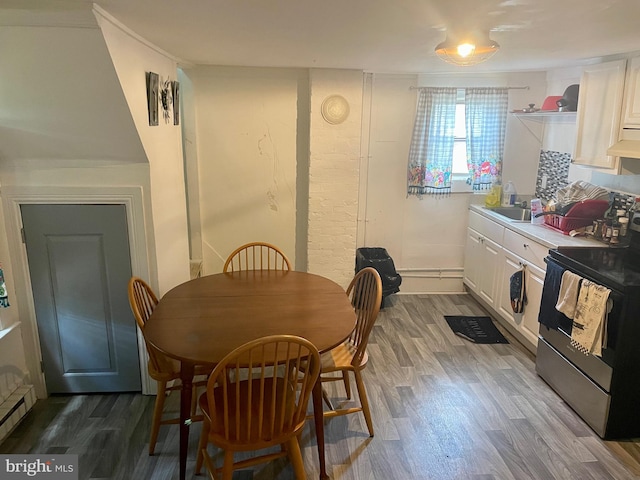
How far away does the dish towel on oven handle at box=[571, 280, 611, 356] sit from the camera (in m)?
2.50

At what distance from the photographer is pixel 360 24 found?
2109 mm

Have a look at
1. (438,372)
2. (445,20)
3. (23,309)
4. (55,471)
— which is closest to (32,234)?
(23,309)

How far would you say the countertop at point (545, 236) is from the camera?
3.16m

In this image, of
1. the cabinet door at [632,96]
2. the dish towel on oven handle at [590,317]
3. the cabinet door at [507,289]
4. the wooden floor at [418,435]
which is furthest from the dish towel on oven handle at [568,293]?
the cabinet door at [632,96]

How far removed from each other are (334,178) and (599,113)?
204 centimetres

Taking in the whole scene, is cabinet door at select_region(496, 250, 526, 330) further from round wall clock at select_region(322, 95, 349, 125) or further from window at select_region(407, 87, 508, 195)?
round wall clock at select_region(322, 95, 349, 125)

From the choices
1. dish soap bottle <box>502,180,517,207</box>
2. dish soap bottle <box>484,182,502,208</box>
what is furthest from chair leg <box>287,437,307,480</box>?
dish soap bottle <box>502,180,517,207</box>

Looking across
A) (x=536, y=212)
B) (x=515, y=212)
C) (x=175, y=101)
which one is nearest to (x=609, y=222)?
(x=536, y=212)

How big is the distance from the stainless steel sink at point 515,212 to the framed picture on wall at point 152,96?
300 cm

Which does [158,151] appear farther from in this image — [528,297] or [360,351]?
[528,297]

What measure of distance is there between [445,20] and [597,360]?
6.52 feet

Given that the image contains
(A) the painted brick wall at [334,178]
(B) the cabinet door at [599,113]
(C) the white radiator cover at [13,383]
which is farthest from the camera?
(A) the painted brick wall at [334,178]

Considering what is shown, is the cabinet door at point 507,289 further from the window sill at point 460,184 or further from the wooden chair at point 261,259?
the wooden chair at point 261,259

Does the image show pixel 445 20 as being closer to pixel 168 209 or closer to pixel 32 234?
pixel 168 209
